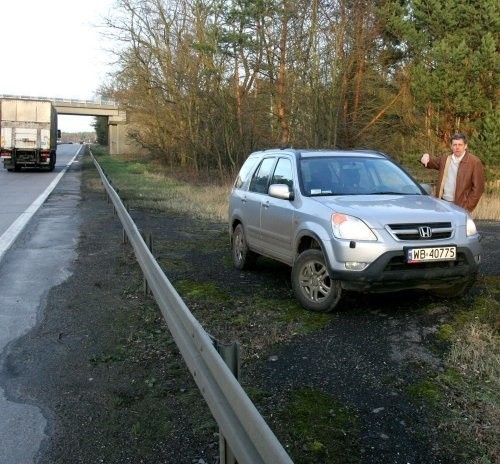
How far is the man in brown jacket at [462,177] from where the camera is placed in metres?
7.03

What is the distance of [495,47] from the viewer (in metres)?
19.4

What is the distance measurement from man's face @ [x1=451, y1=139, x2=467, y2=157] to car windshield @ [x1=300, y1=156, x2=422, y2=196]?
765 mm

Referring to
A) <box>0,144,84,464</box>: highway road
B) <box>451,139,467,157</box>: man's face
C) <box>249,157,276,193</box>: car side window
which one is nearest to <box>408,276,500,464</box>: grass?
<box>451,139,467,157</box>: man's face

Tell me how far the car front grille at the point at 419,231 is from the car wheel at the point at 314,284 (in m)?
0.71

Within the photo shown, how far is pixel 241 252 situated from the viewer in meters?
7.82

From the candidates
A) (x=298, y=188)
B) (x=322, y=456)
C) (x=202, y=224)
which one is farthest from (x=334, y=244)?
(x=202, y=224)

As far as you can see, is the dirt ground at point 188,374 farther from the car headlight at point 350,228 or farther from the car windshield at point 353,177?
the car windshield at point 353,177

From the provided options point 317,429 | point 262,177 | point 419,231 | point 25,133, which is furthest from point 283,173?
point 25,133

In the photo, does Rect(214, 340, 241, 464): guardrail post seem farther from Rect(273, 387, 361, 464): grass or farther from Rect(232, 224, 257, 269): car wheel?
Rect(232, 224, 257, 269): car wheel

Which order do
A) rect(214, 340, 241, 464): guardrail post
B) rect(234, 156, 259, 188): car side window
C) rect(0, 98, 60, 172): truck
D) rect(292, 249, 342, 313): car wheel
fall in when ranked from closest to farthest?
rect(214, 340, 241, 464): guardrail post, rect(292, 249, 342, 313): car wheel, rect(234, 156, 259, 188): car side window, rect(0, 98, 60, 172): truck

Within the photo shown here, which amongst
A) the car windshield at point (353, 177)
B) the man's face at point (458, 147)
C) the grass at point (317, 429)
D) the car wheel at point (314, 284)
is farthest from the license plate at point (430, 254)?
the man's face at point (458, 147)

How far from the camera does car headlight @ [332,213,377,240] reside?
5281 mm

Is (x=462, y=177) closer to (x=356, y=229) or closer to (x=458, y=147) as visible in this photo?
(x=458, y=147)

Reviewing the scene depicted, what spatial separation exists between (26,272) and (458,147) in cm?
584
